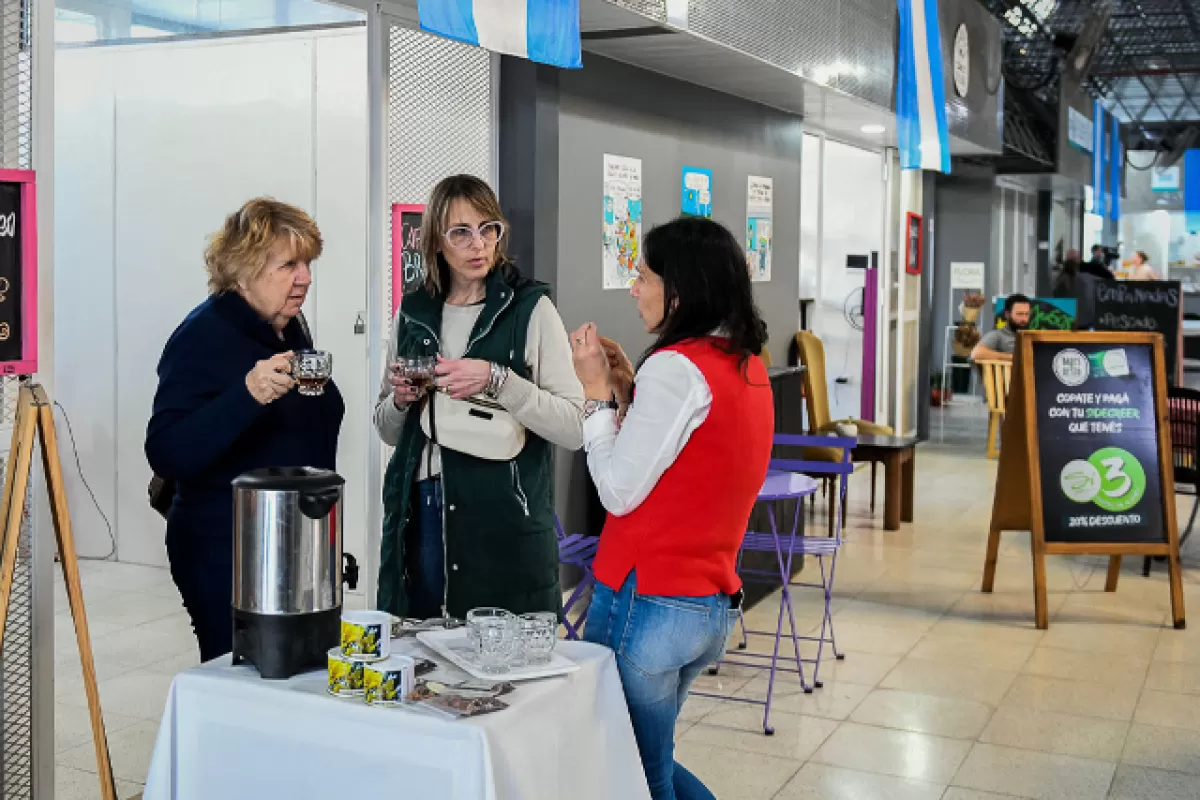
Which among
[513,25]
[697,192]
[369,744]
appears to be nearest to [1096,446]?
[697,192]

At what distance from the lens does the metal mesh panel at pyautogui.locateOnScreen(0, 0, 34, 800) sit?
3023 millimetres

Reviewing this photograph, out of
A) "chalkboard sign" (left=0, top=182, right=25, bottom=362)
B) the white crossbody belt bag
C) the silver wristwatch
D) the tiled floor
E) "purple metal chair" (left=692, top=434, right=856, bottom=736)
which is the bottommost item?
the tiled floor

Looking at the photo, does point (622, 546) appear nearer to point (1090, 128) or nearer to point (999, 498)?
point (999, 498)

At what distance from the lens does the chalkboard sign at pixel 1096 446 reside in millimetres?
5969

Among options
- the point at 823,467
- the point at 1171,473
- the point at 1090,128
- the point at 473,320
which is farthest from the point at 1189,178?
the point at 473,320

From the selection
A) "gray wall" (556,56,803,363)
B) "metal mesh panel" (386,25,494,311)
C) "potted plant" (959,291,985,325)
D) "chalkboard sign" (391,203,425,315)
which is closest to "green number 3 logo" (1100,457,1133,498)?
"gray wall" (556,56,803,363)

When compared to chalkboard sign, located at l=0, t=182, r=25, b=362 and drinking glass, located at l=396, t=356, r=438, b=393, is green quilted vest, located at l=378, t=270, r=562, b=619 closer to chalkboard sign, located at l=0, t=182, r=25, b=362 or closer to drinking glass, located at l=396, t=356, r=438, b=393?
drinking glass, located at l=396, t=356, r=438, b=393

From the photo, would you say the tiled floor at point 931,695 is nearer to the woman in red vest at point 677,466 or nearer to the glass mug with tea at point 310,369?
the woman in red vest at point 677,466

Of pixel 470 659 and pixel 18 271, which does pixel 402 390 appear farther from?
pixel 18 271

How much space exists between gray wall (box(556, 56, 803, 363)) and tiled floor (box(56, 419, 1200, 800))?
1.67 metres

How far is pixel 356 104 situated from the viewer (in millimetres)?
5668

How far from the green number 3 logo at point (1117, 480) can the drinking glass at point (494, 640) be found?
436 centimetres

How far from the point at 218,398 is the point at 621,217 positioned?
3748 mm

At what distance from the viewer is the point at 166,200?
6.09m
